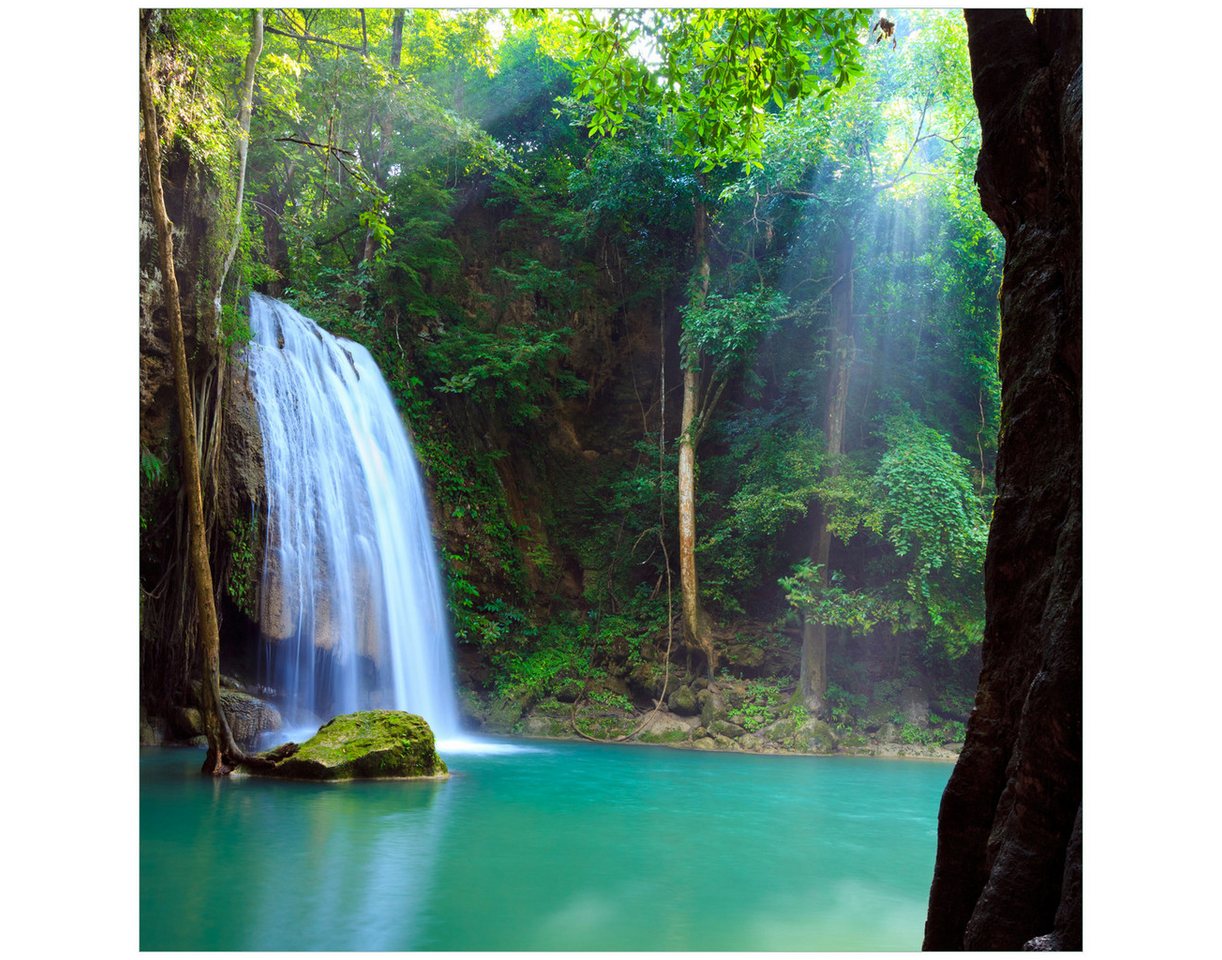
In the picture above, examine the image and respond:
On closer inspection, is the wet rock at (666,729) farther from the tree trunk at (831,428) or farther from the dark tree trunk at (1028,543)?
the dark tree trunk at (1028,543)

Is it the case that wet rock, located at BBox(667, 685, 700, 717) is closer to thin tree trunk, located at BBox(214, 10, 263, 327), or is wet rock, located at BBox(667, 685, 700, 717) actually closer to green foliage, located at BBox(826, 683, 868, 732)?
green foliage, located at BBox(826, 683, 868, 732)

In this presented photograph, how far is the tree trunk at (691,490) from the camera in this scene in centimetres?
1013

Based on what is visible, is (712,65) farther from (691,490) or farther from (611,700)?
(611,700)

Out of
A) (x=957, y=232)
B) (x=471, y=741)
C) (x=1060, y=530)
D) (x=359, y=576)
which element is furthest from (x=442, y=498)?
(x=1060, y=530)

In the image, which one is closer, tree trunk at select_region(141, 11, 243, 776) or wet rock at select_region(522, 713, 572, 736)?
tree trunk at select_region(141, 11, 243, 776)

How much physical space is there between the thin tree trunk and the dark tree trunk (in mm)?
5165

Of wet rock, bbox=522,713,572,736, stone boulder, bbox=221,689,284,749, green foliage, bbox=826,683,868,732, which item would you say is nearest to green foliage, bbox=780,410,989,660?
green foliage, bbox=826,683,868,732

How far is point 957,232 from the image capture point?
32.0ft

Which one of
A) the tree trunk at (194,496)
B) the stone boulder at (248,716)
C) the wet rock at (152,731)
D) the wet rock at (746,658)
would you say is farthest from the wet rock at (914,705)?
the wet rock at (152,731)

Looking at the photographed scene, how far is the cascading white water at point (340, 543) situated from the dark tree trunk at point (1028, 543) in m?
6.40

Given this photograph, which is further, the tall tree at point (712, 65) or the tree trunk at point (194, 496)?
the tree trunk at point (194, 496)

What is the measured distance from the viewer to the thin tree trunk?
604cm

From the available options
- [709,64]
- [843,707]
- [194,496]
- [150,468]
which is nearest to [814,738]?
[843,707]

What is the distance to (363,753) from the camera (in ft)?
18.7
